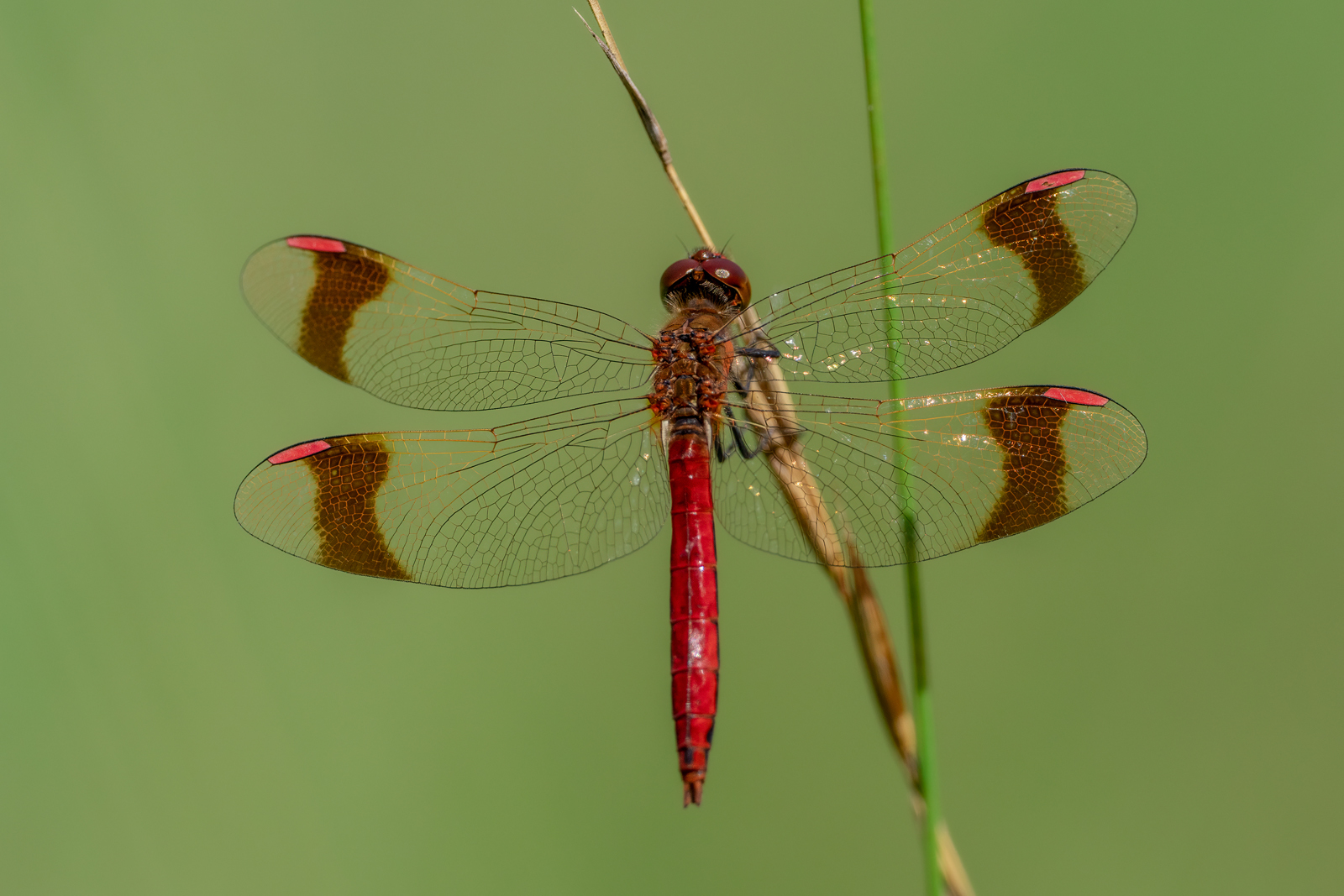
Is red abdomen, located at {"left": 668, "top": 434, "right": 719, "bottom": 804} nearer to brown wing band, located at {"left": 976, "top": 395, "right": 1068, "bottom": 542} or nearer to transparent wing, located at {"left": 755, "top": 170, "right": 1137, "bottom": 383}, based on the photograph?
transparent wing, located at {"left": 755, "top": 170, "right": 1137, "bottom": 383}

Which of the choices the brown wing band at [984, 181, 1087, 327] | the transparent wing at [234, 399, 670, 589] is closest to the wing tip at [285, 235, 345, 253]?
the transparent wing at [234, 399, 670, 589]

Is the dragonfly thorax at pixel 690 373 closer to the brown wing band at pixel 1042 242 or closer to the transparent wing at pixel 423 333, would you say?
the transparent wing at pixel 423 333

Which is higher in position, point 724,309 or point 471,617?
point 724,309

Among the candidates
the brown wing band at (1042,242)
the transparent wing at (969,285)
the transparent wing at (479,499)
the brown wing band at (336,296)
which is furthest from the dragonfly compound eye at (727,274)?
the brown wing band at (336,296)

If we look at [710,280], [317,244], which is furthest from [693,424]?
[317,244]

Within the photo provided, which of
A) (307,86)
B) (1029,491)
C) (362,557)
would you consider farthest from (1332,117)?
(307,86)

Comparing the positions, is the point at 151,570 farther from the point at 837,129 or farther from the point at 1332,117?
the point at 1332,117
